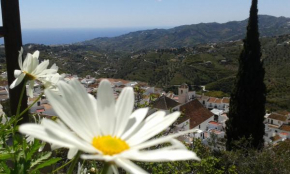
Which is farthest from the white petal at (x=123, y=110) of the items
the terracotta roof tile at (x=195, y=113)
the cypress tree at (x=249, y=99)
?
the terracotta roof tile at (x=195, y=113)

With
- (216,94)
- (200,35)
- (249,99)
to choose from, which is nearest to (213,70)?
(216,94)

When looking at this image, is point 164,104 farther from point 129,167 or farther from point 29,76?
point 129,167

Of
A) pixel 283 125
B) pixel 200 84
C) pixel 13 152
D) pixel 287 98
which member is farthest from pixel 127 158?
pixel 200 84

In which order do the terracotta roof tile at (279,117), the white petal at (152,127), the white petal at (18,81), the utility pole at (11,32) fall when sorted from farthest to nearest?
the terracotta roof tile at (279,117) < the utility pole at (11,32) < the white petal at (18,81) < the white petal at (152,127)

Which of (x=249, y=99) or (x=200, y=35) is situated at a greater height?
(x=200, y=35)

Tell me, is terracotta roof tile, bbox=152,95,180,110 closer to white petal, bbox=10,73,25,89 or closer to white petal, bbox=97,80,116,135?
white petal, bbox=10,73,25,89

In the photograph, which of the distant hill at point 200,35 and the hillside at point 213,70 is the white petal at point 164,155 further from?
the distant hill at point 200,35

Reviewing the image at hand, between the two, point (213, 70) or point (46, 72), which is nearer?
point (46, 72)
